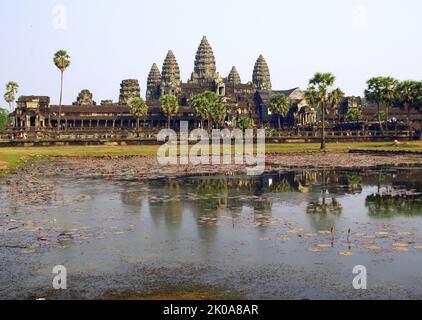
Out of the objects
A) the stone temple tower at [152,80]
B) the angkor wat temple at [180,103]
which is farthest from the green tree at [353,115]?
the stone temple tower at [152,80]

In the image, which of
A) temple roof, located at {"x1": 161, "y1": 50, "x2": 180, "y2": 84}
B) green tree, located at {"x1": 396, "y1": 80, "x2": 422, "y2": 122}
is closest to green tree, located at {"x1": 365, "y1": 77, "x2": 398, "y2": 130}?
green tree, located at {"x1": 396, "y1": 80, "x2": 422, "y2": 122}

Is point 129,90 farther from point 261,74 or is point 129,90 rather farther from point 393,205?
point 393,205

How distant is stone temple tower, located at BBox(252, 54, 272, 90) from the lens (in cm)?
19241

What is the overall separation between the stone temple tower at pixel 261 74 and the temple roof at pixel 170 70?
30.1 metres

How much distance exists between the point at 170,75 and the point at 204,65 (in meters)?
11.7

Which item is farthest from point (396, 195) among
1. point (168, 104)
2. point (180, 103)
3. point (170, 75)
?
point (170, 75)

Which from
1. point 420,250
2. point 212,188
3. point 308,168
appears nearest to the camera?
point 420,250

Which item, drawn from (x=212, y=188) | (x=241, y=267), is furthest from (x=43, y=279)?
(x=212, y=188)

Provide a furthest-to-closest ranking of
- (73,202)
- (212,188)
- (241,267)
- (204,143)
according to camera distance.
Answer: (204,143), (212,188), (73,202), (241,267)

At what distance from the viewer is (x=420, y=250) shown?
52.3 ft

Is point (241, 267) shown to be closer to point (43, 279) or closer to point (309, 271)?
point (309, 271)

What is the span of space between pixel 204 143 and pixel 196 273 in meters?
78.6

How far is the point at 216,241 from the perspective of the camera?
17562 mm

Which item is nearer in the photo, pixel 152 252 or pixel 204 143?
pixel 152 252
